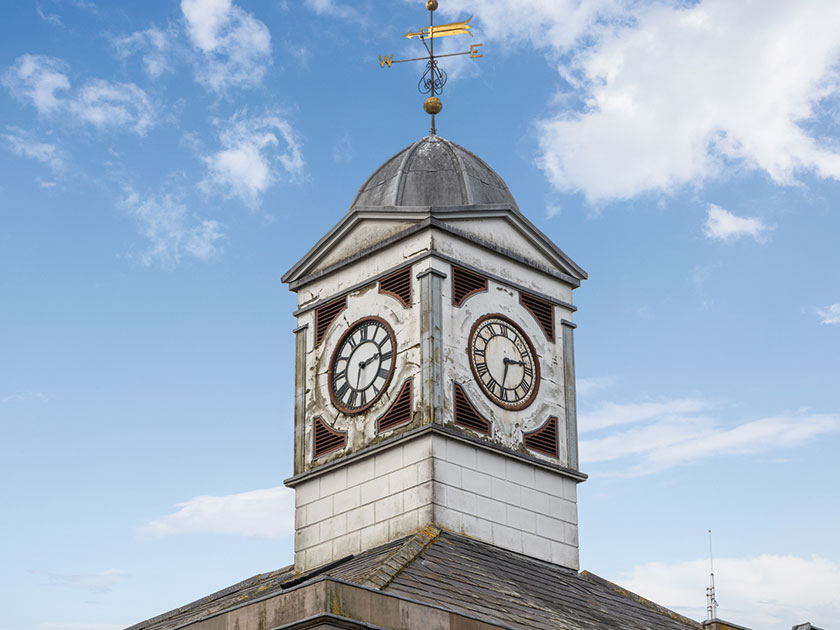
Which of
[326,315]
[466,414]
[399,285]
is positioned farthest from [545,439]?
[326,315]

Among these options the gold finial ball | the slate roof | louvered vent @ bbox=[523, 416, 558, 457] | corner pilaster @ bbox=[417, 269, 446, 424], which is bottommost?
the slate roof

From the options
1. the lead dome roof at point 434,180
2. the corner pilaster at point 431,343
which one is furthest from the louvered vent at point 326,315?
the corner pilaster at point 431,343

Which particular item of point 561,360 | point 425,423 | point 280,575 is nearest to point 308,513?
point 280,575

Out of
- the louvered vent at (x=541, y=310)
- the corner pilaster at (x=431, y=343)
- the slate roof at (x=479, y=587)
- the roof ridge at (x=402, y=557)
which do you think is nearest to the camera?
the roof ridge at (x=402, y=557)

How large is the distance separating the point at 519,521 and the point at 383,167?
10.1 metres

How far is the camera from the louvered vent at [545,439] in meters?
40.3

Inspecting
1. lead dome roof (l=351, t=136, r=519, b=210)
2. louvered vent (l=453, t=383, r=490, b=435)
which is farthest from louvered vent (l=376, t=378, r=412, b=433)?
lead dome roof (l=351, t=136, r=519, b=210)

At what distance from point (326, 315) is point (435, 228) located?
4.04 metres

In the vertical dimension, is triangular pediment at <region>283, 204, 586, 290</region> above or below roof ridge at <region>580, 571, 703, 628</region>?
above

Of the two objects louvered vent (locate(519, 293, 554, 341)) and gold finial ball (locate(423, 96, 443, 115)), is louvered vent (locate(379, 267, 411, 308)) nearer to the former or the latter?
louvered vent (locate(519, 293, 554, 341))

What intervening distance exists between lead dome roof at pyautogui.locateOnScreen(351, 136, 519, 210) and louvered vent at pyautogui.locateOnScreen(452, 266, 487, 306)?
1.92m

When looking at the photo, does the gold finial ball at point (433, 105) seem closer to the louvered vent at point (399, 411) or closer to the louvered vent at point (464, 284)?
the louvered vent at point (464, 284)

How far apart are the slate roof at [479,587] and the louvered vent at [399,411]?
9.79 feet

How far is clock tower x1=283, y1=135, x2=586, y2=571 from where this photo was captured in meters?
38.3
